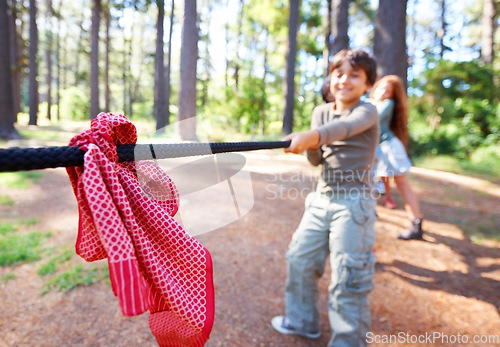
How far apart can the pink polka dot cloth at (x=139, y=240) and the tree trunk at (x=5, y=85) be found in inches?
462

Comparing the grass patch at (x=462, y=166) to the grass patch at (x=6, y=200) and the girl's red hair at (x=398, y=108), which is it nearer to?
the girl's red hair at (x=398, y=108)

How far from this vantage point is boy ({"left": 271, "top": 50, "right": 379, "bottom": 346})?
182cm

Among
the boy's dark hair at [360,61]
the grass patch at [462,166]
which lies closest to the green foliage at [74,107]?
the grass patch at [462,166]

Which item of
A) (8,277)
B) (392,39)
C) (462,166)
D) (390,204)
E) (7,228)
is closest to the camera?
(8,277)

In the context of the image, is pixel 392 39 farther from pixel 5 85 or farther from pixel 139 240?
pixel 5 85

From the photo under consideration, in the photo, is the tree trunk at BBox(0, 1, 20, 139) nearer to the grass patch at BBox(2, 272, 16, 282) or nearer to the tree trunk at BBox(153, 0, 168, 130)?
the tree trunk at BBox(153, 0, 168, 130)

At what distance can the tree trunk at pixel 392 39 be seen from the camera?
6414 millimetres

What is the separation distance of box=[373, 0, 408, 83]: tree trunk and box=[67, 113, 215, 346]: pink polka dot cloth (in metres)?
6.79

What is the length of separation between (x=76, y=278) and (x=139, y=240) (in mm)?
2425

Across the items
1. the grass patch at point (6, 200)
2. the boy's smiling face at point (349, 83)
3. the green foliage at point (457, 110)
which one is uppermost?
the green foliage at point (457, 110)

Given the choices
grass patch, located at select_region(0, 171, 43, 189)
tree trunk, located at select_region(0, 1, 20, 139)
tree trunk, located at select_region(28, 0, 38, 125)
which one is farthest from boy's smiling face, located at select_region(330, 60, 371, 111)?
tree trunk, located at select_region(28, 0, 38, 125)

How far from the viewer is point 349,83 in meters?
1.91

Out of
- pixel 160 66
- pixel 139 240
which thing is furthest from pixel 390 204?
pixel 160 66

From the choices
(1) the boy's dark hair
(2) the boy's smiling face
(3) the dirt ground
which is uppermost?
A: (1) the boy's dark hair
